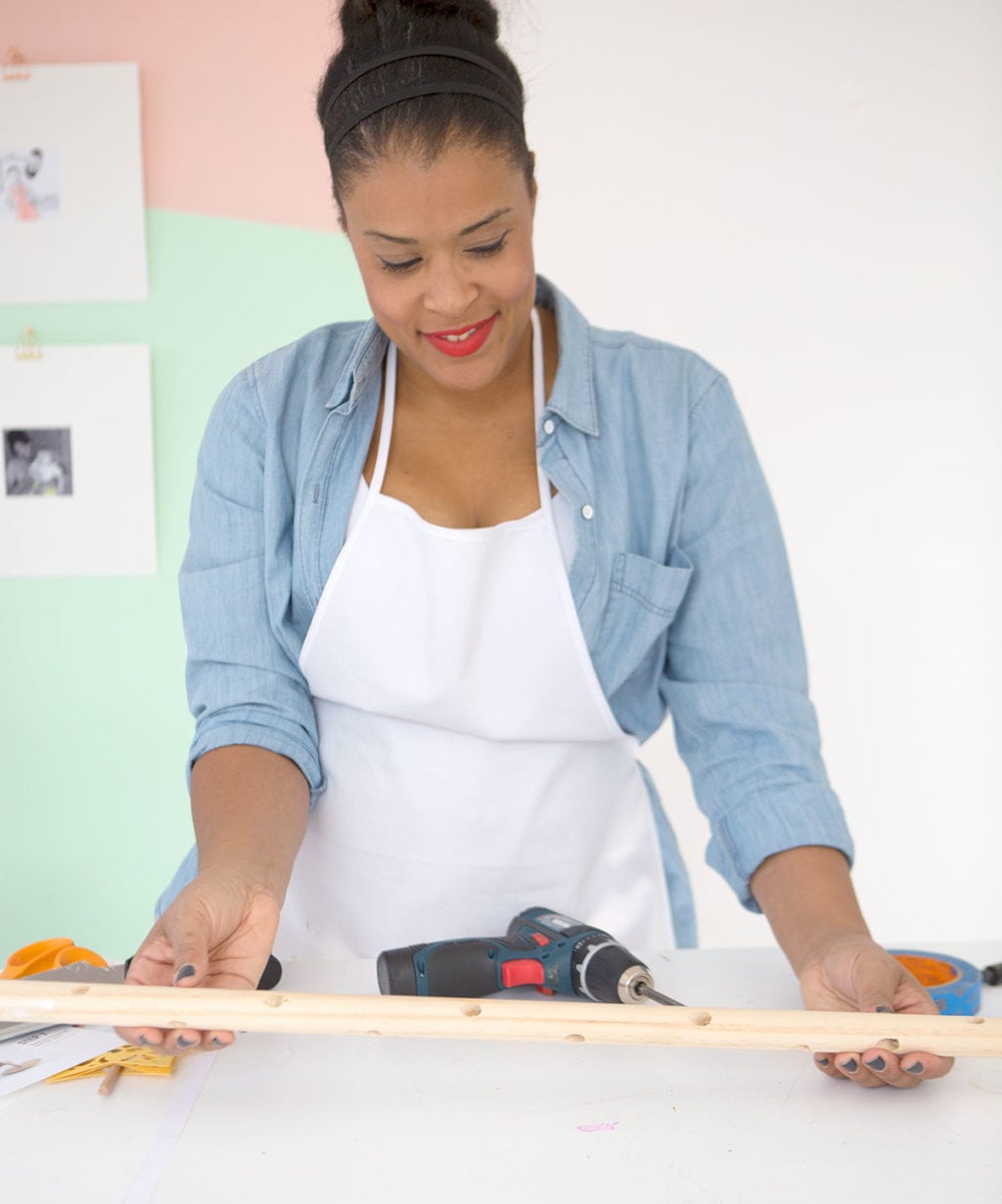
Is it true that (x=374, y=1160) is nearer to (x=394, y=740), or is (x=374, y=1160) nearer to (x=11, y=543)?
(x=394, y=740)

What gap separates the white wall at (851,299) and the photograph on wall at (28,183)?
0.92 m

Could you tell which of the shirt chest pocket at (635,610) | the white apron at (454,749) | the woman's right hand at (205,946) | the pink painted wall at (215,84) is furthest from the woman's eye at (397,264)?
the pink painted wall at (215,84)

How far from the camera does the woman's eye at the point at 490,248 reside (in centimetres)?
109

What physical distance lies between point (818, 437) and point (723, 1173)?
1996mm

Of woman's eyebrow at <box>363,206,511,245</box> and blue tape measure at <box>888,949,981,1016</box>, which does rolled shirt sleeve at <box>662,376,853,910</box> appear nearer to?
blue tape measure at <box>888,949,981,1016</box>

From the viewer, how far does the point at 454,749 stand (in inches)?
50.6

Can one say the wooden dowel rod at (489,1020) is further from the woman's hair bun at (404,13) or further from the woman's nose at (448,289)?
the woman's hair bun at (404,13)

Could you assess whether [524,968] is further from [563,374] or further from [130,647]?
[130,647]

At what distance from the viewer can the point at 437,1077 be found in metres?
0.91

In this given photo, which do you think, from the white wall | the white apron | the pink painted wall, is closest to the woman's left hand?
the white apron

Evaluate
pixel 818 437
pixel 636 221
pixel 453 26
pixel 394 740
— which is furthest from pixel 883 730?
pixel 453 26

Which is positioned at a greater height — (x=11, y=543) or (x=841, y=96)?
(x=841, y=96)

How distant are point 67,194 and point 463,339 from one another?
5.42ft

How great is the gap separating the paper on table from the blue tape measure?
627 mm
